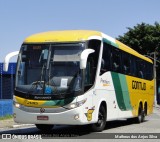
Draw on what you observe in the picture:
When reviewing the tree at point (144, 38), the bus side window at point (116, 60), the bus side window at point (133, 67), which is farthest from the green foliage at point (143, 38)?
the bus side window at point (116, 60)

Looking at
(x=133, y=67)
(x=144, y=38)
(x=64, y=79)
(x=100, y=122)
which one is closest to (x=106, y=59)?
(x=100, y=122)

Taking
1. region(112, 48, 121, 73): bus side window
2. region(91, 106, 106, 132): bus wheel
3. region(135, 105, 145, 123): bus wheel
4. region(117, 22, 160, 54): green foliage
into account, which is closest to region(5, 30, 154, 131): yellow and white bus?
region(91, 106, 106, 132): bus wheel

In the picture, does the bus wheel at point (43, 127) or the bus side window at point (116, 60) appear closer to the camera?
the bus wheel at point (43, 127)

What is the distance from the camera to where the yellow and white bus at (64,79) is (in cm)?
1368

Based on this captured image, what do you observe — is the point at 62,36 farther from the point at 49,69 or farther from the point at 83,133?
the point at 83,133

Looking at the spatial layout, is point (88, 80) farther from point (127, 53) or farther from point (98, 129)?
point (127, 53)

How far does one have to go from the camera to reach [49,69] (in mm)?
14070

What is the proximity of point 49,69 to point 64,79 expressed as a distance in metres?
0.65

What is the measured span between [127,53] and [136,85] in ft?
7.38

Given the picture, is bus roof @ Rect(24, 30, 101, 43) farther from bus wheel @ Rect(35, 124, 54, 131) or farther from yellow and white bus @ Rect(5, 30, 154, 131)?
bus wheel @ Rect(35, 124, 54, 131)

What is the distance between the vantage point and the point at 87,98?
46.4 ft

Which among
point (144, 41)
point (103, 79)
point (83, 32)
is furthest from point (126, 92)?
point (144, 41)

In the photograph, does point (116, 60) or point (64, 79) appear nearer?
point (64, 79)

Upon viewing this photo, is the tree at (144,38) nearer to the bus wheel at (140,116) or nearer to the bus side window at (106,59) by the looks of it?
the bus wheel at (140,116)
